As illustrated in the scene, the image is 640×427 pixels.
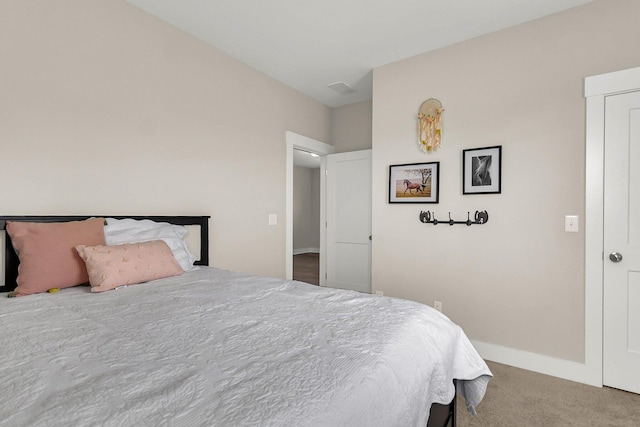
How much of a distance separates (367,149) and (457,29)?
170 cm

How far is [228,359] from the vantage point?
2.91 ft

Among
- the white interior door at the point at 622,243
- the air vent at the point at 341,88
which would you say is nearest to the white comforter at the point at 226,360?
the white interior door at the point at 622,243

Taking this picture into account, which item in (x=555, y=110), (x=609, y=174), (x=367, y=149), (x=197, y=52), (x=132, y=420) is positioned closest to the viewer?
(x=132, y=420)

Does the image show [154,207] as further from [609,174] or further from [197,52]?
[609,174]

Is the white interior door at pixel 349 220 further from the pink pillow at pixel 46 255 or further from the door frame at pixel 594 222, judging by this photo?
the pink pillow at pixel 46 255

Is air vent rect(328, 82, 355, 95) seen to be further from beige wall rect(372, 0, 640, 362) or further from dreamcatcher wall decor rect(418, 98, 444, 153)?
dreamcatcher wall decor rect(418, 98, 444, 153)

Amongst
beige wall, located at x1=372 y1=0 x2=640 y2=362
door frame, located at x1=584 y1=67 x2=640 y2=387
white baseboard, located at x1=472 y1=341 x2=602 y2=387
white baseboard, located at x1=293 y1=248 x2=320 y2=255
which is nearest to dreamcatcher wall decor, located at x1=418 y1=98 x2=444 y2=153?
beige wall, located at x1=372 y1=0 x2=640 y2=362

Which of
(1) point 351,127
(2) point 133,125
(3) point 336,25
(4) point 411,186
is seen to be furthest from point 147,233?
(1) point 351,127

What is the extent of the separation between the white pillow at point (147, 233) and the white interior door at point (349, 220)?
221cm

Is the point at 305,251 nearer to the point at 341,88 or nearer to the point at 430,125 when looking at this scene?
the point at 341,88

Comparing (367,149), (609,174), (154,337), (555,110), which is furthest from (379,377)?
(367,149)

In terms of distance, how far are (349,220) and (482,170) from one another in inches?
71.4

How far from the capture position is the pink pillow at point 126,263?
1628mm

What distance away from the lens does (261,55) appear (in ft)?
9.75
